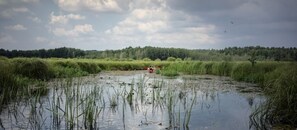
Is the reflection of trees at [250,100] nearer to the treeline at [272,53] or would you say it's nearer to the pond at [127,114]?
the pond at [127,114]

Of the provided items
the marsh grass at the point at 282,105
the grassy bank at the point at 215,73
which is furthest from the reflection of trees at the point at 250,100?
the marsh grass at the point at 282,105

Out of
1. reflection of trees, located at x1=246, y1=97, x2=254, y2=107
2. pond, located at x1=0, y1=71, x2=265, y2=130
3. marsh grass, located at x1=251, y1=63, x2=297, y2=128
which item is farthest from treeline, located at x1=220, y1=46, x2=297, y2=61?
marsh grass, located at x1=251, y1=63, x2=297, y2=128

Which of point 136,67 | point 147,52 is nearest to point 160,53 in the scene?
point 147,52

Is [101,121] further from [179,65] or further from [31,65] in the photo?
[179,65]

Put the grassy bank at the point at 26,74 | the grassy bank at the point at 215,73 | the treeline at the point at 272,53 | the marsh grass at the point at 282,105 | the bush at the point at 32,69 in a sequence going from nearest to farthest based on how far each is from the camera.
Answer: the marsh grass at the point at 282,105
the grassy bank at the point at 215,73
the grassy bank at the point at 26,74
the bush at the point at 32,69
the treeline at the point at 272,53

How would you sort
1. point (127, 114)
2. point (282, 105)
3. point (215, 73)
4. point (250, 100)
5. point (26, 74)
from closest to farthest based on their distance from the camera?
point (282, 105), point (127, 114), point (250, 100), point (26, 74), point (215, 73)

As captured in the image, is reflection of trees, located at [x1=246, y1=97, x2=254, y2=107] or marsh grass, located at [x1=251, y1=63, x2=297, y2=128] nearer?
marsh grass, located at [x1=251, y1=63, x2=297, y2=128]

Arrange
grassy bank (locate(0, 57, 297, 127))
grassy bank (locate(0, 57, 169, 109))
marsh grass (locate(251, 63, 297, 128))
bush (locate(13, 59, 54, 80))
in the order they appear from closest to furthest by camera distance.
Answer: marsh grass (locate(251, 63, 297, 128))
grassy bank (locate(0, 57, 297, 127))
grassy bank (locate(0, 57, 169, 109))
bush (locate(13, 59, 54, 80))

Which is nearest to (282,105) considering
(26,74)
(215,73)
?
(26,74)

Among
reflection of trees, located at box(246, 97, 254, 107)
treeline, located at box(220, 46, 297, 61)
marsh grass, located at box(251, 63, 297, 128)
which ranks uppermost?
treeline, located at box(220, 46, 297, 61)

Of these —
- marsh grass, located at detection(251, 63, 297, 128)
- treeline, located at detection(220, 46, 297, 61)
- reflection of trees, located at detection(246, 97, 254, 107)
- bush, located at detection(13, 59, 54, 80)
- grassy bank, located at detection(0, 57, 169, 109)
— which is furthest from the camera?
treeline, located at detection(220, 46, 297, 61)

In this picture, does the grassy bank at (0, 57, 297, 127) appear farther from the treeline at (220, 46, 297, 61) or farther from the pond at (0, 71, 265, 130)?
the treeline at (220, 46, 297, 61)

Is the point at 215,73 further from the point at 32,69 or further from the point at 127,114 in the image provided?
the point at 127,114

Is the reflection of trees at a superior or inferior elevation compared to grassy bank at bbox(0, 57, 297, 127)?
inferior
